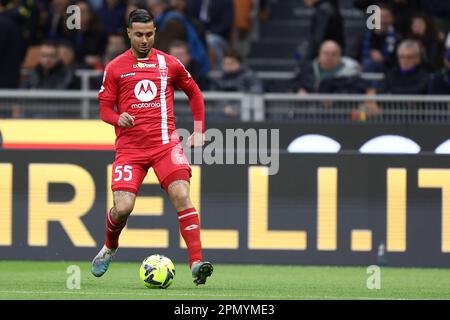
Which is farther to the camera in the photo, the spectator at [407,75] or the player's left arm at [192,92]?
the spectator at [407,75]

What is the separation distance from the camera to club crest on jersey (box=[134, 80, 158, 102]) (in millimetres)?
10898

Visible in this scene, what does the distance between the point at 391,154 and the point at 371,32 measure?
435 cm

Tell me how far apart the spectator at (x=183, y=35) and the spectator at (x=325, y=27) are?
138cm

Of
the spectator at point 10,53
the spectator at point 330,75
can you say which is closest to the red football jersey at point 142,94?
the spectator at point 330,75

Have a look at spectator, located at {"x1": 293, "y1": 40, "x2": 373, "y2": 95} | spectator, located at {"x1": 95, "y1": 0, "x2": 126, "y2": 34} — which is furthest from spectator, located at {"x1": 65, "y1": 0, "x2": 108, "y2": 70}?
spectator, located at {"x1": 293, "y1": 40, "x2": 373, "y2": 95}

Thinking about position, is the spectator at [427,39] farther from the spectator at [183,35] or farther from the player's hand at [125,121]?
the player's hand at [125,121]

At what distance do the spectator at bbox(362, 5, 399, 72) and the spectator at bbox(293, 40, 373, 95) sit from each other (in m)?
0.79

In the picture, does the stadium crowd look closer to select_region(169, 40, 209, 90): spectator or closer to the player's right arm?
select_region(169, 40, 209, 90): spectator

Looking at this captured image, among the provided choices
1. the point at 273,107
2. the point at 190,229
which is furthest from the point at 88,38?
the point at 190,229

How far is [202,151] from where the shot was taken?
13.9 metres

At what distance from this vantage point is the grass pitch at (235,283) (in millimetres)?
10141
